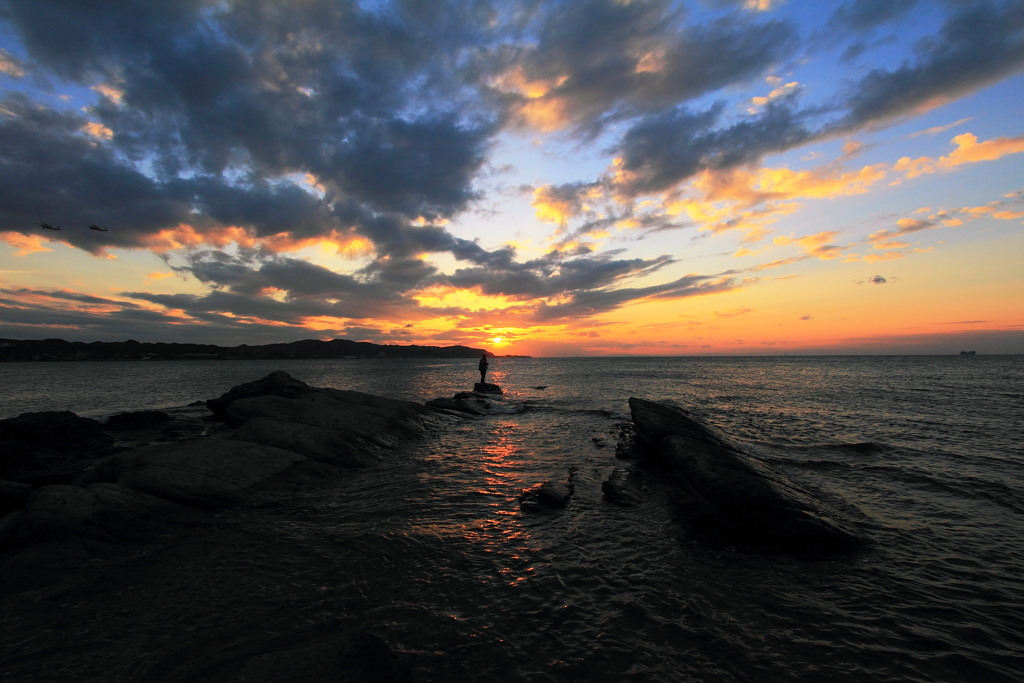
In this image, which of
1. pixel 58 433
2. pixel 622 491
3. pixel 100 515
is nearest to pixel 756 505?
pixel 622 491

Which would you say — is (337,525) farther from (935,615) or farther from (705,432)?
(705,432)

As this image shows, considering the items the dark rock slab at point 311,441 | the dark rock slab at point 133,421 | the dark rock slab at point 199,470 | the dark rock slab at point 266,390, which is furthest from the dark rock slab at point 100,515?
the dark rock slab at point 133,421

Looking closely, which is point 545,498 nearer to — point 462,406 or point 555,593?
point 555,593

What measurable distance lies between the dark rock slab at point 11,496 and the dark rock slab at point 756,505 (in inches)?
706

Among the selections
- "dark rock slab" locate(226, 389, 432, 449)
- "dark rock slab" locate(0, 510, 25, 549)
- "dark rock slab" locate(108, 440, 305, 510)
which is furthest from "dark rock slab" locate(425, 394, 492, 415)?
"dark rock slab" locate(0, 510, 25, 549)

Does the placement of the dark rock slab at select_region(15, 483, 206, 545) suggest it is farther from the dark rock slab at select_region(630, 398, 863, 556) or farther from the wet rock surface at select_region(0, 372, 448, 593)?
the dark rock slab at select_region(630, 398, 863, 556)

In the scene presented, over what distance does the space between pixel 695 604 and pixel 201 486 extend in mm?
12414

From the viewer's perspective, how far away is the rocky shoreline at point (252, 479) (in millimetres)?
8516

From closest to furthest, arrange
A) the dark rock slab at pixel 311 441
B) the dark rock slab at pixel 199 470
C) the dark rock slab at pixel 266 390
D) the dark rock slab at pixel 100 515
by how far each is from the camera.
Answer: the dark rock slab at pixel 100 515 → the dark rock slab at pixel 199 470 → the dark rock slab at pixel 311 441 → the dark rock slab at pixel 266 390

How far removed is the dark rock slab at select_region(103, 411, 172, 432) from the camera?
24119 mm

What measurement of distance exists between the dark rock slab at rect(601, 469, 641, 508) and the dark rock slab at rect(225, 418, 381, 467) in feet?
30.6

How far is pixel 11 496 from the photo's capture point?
10.0 metres

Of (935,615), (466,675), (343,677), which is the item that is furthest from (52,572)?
(935,615)

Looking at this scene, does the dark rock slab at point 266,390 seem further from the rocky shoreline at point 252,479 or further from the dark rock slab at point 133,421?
the rocky shoreline at point 252,479
